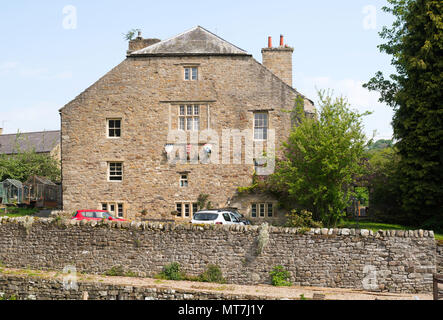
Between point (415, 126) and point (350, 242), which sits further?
point (415, 126)

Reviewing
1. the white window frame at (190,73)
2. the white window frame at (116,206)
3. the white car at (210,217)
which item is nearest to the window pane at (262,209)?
the white car at (210,217)

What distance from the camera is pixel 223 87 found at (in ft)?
97.8

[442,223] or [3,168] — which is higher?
[3,168]

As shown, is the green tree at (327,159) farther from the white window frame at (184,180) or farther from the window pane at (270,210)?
the white window frame at (184,180)

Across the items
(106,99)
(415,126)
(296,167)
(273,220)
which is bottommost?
(273,220)

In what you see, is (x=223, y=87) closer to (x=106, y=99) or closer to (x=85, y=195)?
(x=106, y=99)

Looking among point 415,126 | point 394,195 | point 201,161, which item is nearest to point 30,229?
point 201,161

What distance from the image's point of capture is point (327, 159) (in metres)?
23.1

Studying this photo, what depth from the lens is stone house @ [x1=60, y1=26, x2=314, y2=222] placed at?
29.5 m

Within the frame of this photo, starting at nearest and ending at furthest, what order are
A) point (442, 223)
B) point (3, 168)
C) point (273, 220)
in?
point (442, 223) → point (273, 220) → point (3, 168)

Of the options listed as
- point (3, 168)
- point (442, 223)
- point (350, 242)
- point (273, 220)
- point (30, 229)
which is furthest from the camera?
point (3, 168)

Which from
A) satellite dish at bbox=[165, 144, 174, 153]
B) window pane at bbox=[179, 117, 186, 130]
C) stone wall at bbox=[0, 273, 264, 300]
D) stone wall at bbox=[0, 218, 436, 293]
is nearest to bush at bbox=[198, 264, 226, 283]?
stone wall at bbox=[0, 218, 436, 293]

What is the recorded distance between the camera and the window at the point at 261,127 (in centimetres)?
2966

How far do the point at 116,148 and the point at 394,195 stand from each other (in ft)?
57.8
